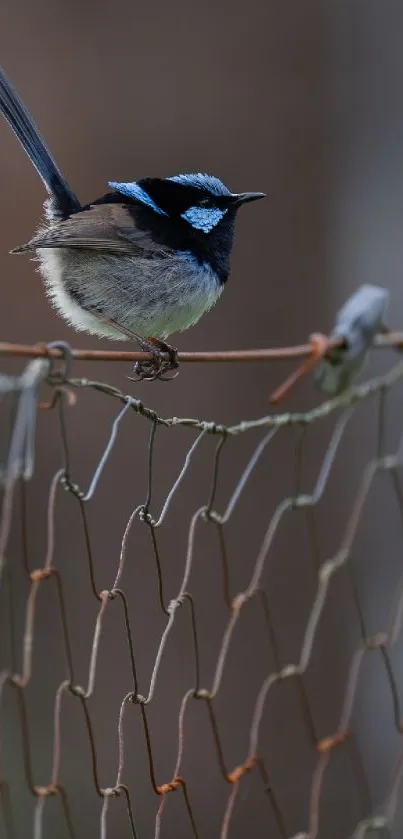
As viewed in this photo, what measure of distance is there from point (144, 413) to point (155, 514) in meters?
2.86

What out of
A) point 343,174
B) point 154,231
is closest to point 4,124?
point 343,174

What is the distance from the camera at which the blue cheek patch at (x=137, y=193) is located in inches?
133

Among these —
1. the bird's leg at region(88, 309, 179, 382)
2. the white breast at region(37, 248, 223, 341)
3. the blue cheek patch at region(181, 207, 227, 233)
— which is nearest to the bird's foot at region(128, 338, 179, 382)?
the bird's leg at region(88, 309, 179, 382)

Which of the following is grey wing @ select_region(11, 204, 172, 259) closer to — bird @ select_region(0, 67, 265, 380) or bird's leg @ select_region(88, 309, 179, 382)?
bird @ select_region(0, 67, 265, 380)

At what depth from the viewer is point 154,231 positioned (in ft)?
10.8

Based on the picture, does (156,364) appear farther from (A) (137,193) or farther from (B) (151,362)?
(A) (137,193)

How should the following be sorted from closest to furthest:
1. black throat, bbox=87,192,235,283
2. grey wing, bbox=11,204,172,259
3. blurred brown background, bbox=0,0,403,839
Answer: grey wing, bbox=11,204,172,259, black throat, bbox=87,192,235,283, blurred brown background, bbox=0,0,403,839

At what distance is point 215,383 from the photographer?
16.7ft

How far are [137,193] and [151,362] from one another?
874mm

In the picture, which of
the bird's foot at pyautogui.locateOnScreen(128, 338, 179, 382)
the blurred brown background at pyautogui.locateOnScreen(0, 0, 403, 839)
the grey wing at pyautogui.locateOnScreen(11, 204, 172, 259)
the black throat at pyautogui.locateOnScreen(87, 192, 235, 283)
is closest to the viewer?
the bird's foot at pyautogui.locateOnScreen(128, 338, 179, 382)

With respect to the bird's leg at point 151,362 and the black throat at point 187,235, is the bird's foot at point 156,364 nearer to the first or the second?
the bird's leg at point 151,362

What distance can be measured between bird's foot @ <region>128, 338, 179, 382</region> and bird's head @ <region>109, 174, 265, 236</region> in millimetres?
470

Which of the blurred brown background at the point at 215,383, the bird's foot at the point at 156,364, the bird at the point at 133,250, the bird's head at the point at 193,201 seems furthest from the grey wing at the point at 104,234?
the blurred brown background at the point at 215,383

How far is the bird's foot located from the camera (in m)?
2.72
